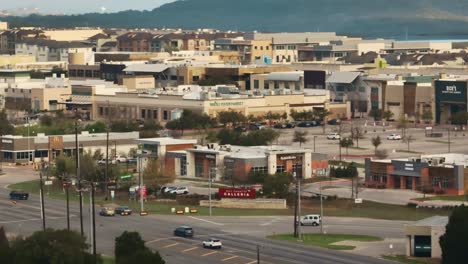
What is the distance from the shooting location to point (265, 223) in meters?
30.1

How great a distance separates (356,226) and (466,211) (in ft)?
17.7

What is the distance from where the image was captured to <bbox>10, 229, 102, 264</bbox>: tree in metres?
22.5

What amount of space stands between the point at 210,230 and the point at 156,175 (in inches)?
340

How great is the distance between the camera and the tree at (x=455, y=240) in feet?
77.5

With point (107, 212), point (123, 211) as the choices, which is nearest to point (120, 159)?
point (123, 211)

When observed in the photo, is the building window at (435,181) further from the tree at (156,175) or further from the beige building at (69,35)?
the beige building at (69,35)

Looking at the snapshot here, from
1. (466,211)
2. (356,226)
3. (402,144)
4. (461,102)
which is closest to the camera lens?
(466,211)

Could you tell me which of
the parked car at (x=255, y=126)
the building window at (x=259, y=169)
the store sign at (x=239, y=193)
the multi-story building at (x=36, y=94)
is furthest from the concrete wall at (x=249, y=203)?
the multi-story building at (x=36, y=94)

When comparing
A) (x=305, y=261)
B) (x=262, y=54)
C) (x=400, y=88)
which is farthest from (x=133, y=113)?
(x=305, y=261)

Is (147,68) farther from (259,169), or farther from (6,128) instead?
(259,169)

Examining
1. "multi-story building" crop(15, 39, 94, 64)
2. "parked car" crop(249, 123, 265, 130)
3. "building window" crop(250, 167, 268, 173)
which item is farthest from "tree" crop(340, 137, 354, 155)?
"multi-story building" crop(15, 39, 94, 64)

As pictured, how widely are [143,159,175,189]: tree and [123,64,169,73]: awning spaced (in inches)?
1193

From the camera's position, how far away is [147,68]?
69.5 m

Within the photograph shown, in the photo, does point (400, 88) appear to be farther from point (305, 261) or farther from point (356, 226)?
point (305, 261)
